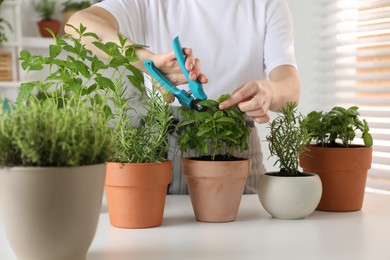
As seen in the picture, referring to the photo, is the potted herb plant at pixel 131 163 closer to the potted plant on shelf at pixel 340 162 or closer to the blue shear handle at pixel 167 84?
the blue shear handle at pixel 167 84

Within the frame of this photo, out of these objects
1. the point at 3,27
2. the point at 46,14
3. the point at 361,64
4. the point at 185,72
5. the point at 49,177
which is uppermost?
the point at 46,14

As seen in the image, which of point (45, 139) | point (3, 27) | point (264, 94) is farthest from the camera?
point (3, 27)

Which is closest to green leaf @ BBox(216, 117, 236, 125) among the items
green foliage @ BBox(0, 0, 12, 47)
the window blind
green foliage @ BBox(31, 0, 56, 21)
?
the window blind

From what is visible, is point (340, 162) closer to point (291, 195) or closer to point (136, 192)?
point (291, 195)

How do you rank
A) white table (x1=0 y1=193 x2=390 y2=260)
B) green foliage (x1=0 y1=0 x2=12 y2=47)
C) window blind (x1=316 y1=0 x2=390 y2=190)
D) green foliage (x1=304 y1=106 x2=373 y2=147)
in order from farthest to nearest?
green foliage (x1=0 y1=0 x2=12 y2=47), window blind (x1=316 y1=0 x2=390 y2=190), green foliage (x1=304 y1=106 x2=373 y2=147), white table (x1=0 y1=193 x2=390 y2=260)

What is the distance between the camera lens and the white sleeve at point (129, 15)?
1578 mm

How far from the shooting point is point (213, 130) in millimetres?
866

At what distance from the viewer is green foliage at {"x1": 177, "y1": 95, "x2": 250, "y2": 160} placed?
86 centimetres

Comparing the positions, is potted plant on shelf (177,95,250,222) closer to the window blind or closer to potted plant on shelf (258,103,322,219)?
potted plant on shelf (258,103,322,219)

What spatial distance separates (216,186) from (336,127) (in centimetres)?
29

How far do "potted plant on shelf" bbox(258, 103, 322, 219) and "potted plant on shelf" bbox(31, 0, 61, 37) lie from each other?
9.47 ft

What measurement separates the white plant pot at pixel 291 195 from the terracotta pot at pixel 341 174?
0.30ft

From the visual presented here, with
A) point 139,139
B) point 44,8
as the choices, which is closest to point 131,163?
point 139,139

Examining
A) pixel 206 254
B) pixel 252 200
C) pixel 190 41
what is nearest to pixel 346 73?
pixel 190 41
